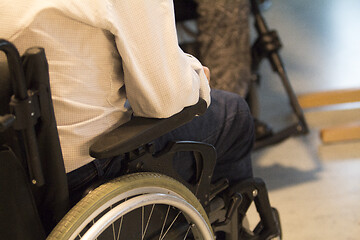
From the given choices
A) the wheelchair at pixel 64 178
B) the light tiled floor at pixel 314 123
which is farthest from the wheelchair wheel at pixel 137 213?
the light tiled floor at pixel 314 123

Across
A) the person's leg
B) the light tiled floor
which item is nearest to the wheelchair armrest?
the person's leg

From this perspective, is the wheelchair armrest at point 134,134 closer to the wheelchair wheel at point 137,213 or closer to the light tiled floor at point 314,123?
the wheelchair wheel at point 137,213

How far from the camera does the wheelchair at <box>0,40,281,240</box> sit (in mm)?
597

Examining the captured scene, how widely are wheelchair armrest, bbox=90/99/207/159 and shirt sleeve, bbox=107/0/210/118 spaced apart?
13 millimetres

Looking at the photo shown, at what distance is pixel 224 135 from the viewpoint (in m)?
0.98

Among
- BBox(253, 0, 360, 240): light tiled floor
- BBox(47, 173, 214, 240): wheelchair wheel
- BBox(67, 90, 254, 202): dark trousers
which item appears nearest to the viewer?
BBox(47, 173, 214, 240): wheelchair wheel

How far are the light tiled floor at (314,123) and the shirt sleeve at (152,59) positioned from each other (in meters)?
0.82

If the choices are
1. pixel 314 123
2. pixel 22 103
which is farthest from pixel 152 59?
pixel 314 123

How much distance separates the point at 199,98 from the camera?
0.83m

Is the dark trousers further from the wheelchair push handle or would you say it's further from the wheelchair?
the wheelchair push handle

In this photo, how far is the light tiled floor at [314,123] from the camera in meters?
1.48

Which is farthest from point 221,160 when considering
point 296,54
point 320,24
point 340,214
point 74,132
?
point 320,24

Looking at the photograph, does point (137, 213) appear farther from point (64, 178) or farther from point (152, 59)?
point (152, 59)

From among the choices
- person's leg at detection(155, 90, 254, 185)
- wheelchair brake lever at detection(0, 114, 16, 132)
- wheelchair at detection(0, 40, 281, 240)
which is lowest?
person's leg at detection(155, 90, 254, 185)
